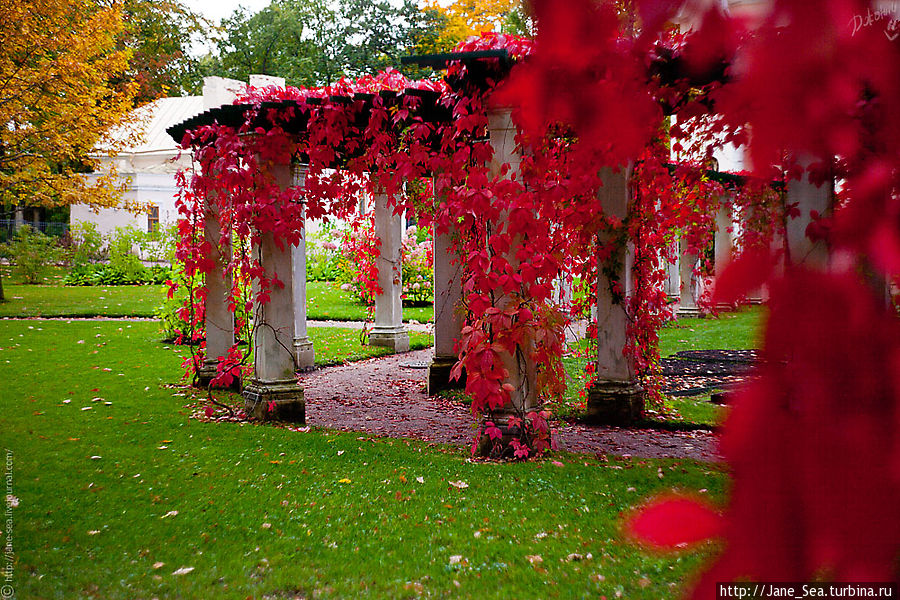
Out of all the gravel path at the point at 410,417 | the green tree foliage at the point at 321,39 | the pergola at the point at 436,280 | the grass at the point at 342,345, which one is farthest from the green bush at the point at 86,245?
the pergola at the point at 436,280

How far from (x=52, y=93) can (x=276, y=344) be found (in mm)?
10882

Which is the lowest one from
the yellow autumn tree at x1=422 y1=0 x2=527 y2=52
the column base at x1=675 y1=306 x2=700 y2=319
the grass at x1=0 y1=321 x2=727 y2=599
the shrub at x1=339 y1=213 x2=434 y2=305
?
the grass at x1=0 y1=321 x2=727 y2=599

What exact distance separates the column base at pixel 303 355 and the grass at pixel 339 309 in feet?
10.4

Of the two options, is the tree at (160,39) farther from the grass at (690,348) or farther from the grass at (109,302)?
the grass at (690,348)

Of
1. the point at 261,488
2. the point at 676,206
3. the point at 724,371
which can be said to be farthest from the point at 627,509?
the point at 724,371

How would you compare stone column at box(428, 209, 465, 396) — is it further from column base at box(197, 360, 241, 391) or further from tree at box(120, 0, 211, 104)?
tree at box(120, 0, 211, 104)

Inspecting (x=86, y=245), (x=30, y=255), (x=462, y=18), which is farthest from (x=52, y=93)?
(x=462, y=18)

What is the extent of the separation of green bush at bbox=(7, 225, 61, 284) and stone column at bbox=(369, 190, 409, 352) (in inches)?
522

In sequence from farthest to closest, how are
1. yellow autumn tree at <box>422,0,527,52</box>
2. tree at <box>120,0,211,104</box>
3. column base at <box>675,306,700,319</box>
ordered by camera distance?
tree at <box>120,0,211,104</box> < yellow autumn tree at <box>422,0,527,52</box> < column base at <box>675,306,700,319</box>

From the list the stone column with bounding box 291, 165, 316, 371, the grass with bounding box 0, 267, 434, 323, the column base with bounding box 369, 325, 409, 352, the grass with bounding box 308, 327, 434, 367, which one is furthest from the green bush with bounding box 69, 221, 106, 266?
the stone column with bounding box 291, 165, 316, 371

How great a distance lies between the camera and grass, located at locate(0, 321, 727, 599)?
2.94 metres

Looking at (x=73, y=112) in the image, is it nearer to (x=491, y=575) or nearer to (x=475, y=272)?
(x=475, y=272)

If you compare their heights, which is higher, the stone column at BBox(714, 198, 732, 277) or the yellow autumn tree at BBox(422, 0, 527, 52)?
the yellow autumn tree at BBox(422, 0, 527, 52)

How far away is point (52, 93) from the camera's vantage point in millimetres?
13383
